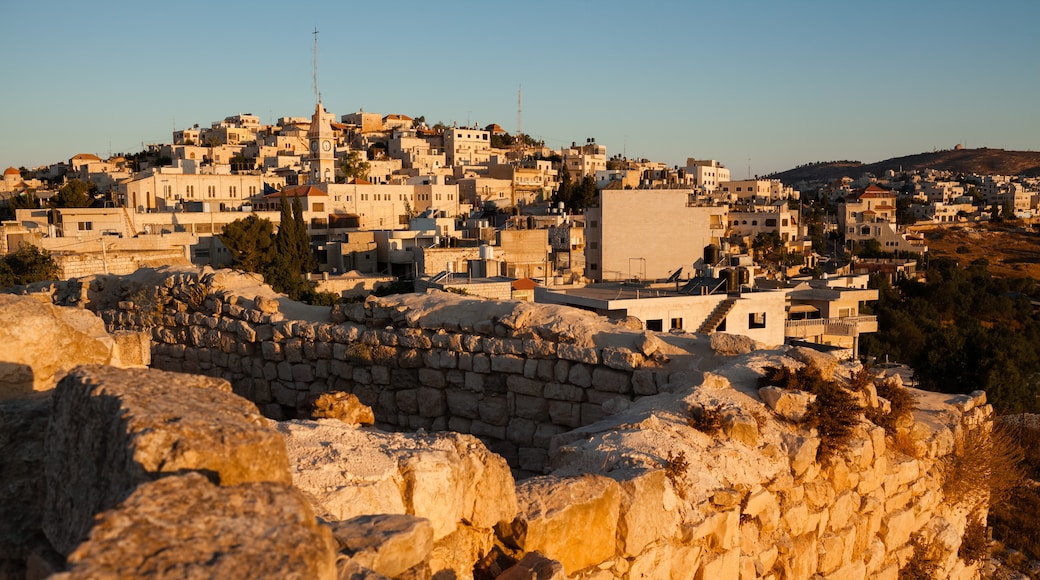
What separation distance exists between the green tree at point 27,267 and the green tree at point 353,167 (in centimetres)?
5033

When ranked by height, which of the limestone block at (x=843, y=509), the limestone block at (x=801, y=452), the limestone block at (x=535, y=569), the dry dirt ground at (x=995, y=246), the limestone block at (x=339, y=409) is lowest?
the dry dirt ground at (x=995, y=246)

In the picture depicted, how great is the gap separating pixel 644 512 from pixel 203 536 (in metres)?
3.20

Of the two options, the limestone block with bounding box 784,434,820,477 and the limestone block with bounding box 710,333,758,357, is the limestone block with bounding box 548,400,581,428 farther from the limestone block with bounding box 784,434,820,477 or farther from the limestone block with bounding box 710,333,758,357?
the limestone block with bounding box 784,434,820,477

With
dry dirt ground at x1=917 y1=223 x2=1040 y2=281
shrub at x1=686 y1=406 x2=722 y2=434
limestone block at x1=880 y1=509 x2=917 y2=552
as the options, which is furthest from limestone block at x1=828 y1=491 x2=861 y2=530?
dry dirt ground at x1=917 y1=223 x2=1040 y2=281

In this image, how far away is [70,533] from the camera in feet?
10.6

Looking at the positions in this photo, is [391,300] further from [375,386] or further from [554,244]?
[554,244]

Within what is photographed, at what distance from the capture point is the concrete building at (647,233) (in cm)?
4378

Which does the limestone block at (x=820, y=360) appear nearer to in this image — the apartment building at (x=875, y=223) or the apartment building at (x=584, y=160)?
the apartment building at (x=875, y=223)

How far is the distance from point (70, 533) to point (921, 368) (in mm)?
28703

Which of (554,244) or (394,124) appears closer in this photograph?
(554,244)

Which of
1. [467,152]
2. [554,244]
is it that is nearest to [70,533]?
[554,244]

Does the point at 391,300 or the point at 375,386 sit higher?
the point at 391,300

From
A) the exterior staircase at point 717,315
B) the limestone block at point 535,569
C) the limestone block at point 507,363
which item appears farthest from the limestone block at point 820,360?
the exterior staircase at point 717,315

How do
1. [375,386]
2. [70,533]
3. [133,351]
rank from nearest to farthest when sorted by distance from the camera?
[70,533] < [133,351] < [375,386]
